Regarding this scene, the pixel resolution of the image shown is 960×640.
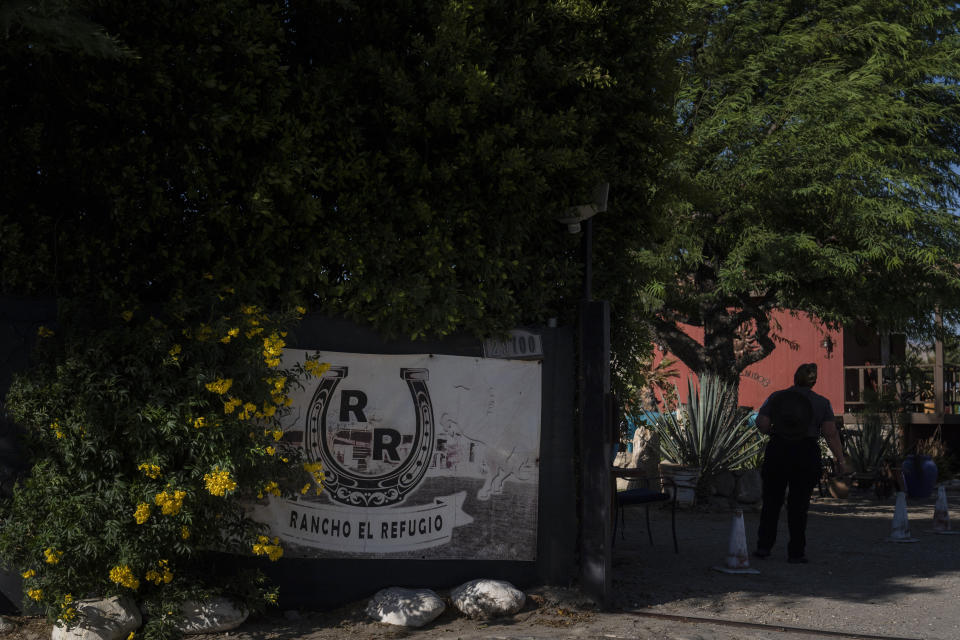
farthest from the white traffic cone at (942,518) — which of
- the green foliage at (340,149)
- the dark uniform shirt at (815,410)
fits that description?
the green foliage at (340,149)

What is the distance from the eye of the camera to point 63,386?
227 inches

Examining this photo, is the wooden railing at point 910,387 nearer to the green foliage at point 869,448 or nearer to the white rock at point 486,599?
the green foliage at point 869,448

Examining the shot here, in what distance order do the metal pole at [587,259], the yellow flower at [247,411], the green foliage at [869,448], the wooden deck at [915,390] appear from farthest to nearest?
the wooden deck at [915,390]
the green foliage at [869,448]
the metal pole at [587,259]
the yellow flower at [247,411]

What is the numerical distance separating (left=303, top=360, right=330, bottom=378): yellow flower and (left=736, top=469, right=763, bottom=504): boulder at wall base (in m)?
9.34

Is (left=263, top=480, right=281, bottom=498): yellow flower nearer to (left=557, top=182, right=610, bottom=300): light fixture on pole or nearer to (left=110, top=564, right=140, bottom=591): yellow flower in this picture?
(left=110, top=564, right=140, bottom=591): yellow flower

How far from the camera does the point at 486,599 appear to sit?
A: 6.48m

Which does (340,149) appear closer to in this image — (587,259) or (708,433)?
(587,259)

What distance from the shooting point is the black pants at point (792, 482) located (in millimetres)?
8859

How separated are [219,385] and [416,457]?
57.7 inches

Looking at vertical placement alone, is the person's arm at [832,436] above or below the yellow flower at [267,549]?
above

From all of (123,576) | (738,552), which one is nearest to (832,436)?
(738,552)

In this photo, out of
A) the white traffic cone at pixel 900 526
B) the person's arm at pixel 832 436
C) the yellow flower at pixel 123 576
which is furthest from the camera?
the white traffic cone at pixel 900 526

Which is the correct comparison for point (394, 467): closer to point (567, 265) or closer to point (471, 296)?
point (471, 296)

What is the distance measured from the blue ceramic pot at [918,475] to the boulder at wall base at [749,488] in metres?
4.39
